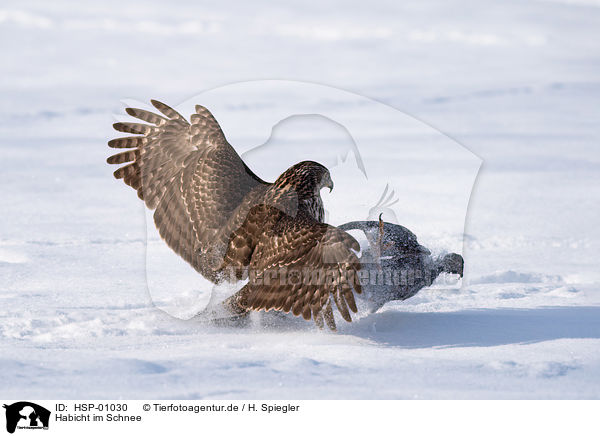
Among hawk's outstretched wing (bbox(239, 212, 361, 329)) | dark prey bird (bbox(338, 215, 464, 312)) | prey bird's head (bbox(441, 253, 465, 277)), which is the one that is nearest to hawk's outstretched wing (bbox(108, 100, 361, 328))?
hawk's outstretched wing (bbox(239, 212, 361, 329))

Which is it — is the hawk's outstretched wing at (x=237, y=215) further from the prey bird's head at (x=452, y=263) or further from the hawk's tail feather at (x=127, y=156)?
the prey bird's head at (x=452, y=263)

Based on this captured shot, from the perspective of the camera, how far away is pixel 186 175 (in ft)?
17.0

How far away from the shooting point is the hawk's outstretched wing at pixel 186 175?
4.91 metres

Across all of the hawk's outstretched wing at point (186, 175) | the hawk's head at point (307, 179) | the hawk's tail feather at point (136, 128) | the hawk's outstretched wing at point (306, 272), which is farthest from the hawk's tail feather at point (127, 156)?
the hawk's outstretched wing at point (306, 272)

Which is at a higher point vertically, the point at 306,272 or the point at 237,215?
the point at 237,215

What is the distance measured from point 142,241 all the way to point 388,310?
252 cm

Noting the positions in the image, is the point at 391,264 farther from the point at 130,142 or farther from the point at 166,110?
the point at 130,142

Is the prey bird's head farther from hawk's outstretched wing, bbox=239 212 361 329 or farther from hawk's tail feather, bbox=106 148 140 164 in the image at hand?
hawk's tail feather, bbox=106 148 140 164

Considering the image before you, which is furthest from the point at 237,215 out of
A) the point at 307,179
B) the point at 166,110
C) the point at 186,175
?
the point at 166,110

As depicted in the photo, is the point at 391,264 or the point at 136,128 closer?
the point at 391,264

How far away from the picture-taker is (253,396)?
3.47 meters

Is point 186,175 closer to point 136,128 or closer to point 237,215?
point 237,215

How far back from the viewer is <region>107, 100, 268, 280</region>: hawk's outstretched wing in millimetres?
4914
